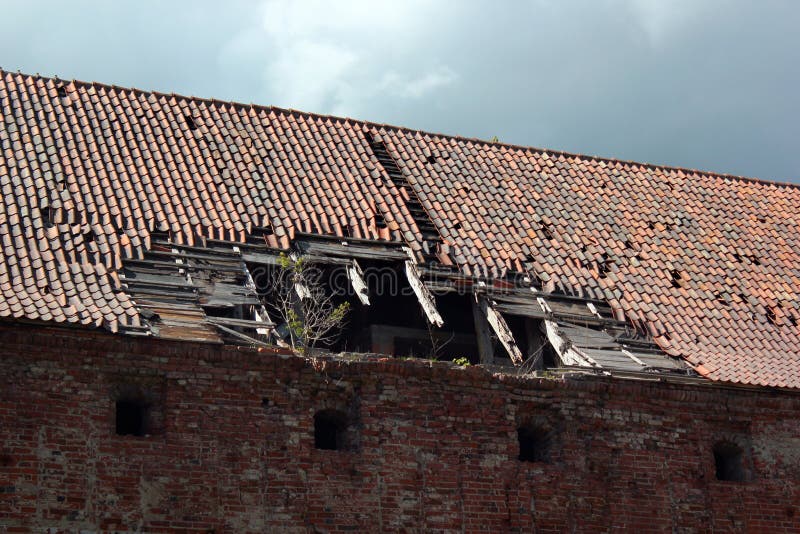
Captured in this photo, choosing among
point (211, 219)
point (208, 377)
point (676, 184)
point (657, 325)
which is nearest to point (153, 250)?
point (211, 219)

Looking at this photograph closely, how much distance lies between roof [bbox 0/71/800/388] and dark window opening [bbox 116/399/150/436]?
90cm

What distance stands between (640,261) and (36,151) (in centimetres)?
849

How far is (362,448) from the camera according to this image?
15586 mm

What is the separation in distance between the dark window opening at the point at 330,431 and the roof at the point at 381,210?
2.46m

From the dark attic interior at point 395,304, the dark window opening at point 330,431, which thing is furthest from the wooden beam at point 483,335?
the dark window opening at point 330,431

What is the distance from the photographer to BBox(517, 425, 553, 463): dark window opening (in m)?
16.8

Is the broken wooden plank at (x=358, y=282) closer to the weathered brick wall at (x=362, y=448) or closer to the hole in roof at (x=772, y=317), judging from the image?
the weathered brick wall at (x=362, y=448)

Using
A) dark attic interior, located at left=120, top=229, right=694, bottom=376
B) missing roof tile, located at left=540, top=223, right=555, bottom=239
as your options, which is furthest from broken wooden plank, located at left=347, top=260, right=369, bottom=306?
missing roof tile, located at left=540, top=223, right=555, bottom=239

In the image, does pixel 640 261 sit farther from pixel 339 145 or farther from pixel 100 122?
pixel 100 122

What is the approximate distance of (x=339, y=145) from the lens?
2069cm

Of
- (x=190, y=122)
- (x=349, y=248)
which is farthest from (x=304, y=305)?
(x=190, y=122)

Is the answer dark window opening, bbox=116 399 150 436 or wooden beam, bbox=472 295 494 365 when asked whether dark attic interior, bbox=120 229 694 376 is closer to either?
wooden beam, bbox=472 295 494 365

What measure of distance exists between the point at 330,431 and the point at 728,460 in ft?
17.0

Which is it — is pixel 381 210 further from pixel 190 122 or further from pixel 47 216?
pixel 47 216
